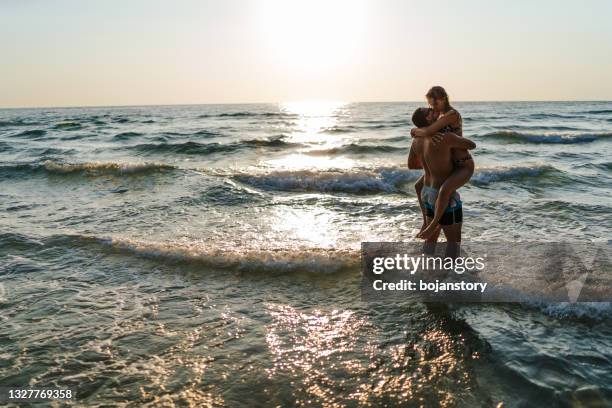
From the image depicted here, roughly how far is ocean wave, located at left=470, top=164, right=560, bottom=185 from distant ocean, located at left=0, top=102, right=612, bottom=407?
2.31ft

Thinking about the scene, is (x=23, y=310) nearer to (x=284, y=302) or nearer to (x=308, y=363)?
(x=284, y=302)

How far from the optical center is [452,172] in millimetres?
5316

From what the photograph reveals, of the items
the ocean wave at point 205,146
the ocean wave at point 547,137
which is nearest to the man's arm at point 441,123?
the ocean wave at point 205,146

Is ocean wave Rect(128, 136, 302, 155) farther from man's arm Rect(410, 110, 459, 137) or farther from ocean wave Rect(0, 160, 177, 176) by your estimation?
man's arm Rect(410, 110, 459, 137)

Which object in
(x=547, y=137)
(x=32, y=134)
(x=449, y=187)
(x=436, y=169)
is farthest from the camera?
(x=32, y=134)

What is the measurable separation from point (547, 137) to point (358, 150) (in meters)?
11.3

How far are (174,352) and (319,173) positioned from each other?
33.8ft

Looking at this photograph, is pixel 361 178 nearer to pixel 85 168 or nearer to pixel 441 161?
pixel 441 161

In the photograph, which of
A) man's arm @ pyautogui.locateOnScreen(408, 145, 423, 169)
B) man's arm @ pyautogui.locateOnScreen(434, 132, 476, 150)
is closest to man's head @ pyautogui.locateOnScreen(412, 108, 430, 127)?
man's arm @ pyautogui.locateOnScreen(434, 132, 476, 150)

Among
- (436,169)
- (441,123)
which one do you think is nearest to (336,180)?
(436,169)

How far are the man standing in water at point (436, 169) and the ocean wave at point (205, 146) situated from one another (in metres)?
16.6

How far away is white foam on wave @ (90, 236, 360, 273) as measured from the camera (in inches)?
251

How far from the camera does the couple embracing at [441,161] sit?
504 centimetres

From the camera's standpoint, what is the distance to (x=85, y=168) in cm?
1590
